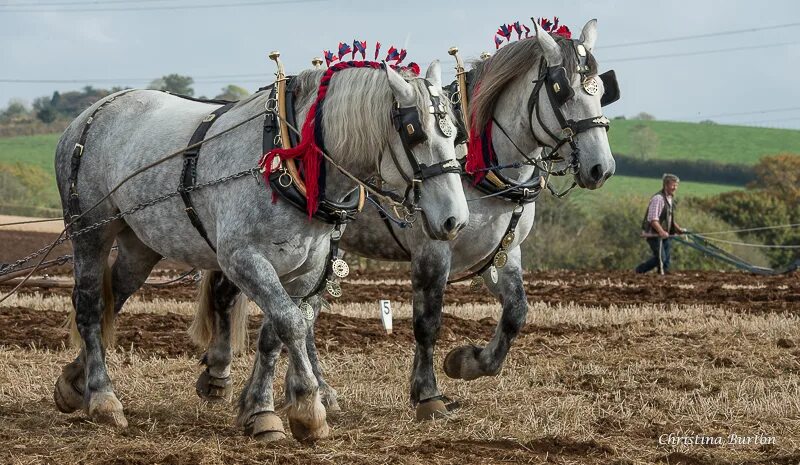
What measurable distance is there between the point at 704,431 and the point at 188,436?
2679 millimetres

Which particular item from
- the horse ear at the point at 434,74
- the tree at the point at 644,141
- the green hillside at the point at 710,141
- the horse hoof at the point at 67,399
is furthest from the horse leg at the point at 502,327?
the tree at the point at 644,141

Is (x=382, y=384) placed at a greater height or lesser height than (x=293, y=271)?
lesser

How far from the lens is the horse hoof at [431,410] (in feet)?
21.8

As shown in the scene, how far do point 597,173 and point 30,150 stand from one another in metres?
48.2

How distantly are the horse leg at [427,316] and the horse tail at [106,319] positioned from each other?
74.6 inches

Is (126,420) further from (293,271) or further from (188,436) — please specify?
(293,271)

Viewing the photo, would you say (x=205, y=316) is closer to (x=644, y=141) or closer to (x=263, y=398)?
(x=263, y=398)

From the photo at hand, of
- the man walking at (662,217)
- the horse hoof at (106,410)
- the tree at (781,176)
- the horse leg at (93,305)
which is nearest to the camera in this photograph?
the horse hoof at (106,410)

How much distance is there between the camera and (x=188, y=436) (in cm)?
605

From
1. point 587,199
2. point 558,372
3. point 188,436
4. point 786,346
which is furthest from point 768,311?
A: point 587,199

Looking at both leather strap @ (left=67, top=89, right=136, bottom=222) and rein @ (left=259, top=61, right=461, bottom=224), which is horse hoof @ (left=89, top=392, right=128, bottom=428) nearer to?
leather strap @ (left=67, top=89, right=136, bottom=222)

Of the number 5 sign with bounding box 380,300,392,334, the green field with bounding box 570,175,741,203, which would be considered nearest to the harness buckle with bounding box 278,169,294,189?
the number 5 sign with bounding box 380,300,392,334

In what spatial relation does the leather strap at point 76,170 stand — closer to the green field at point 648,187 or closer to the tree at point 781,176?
the tree at point 781,176

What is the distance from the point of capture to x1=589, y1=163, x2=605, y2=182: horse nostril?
6.55 metres
